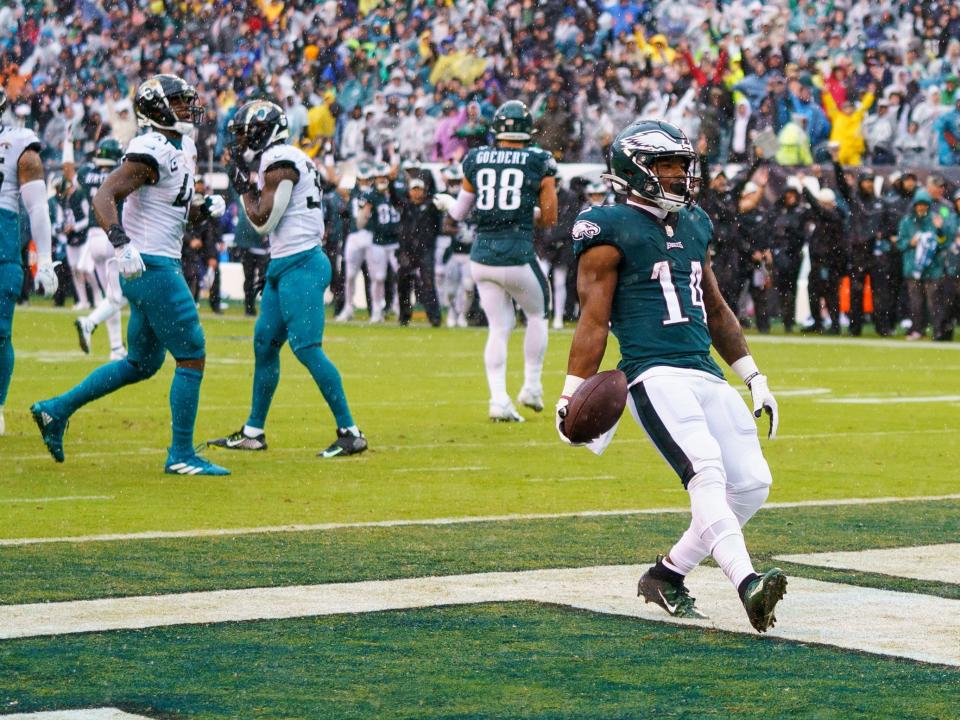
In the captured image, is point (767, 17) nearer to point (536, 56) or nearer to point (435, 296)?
point (536, 56)

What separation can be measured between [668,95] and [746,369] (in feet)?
64.1

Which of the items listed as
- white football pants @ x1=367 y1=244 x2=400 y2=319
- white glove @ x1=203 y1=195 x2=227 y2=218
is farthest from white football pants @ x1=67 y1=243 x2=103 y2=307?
white glove @ x1=203 y1=195 x2=227 y2=218

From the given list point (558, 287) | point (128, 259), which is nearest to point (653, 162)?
point (128, 259)

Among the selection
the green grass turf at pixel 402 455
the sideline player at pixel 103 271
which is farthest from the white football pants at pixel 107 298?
the green grass turf at pixel 402 455

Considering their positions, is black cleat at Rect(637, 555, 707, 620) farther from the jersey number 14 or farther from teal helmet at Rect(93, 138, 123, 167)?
teal helmet at Rect(93, 138, 123, 167)

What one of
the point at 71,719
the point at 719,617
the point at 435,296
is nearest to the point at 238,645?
the point at 71,719

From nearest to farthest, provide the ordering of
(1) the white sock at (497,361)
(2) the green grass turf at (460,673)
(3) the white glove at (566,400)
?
(2) the green grass turf at (460,673) → (3) the white glove at (566,400) → (1) the white sock at (497,361)

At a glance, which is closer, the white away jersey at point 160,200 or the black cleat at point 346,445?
the white away jersey at point 160,200

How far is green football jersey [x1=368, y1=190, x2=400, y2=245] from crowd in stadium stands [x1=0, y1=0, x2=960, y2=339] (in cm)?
197

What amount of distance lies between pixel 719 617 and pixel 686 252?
1.14m

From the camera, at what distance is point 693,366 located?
598cm

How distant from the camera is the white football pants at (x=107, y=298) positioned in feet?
49.5

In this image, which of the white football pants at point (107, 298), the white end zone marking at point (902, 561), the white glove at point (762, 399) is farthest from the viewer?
the white football pants at point (107, 298)

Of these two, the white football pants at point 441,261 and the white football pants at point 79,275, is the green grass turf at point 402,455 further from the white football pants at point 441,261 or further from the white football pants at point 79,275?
the white football pants at point 79,275
